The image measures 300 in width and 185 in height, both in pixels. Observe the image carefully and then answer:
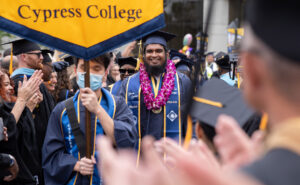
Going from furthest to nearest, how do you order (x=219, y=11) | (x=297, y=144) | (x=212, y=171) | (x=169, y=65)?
(x=169, y=65), (x=219, y=11), (x=297, y=144), (x=212, y=171)

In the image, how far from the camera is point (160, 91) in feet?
19.6

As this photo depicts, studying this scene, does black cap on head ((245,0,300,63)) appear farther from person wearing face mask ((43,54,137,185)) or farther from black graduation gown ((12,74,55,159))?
black graduation gown ((12,74,55,159))

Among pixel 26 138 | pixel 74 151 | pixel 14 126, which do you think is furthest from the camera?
pixel 26 138

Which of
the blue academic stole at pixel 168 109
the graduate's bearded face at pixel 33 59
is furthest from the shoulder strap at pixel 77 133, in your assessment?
the graduate's bearded face at pixel 33 59

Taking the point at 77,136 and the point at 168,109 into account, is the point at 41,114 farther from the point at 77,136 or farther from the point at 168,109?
the point at 77,136

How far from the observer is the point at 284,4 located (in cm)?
114

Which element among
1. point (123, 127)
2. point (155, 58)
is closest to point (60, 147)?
point (123, 127)

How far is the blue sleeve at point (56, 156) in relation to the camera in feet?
13.3

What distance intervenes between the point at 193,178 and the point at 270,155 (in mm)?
225

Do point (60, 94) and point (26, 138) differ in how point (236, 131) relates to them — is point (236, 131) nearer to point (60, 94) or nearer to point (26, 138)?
point (26, 138)

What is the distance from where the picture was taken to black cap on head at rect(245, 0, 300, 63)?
3.54 feet

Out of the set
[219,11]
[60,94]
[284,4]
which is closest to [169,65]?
[60,94]

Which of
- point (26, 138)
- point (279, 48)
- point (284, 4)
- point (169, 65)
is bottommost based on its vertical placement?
point (26, 138)

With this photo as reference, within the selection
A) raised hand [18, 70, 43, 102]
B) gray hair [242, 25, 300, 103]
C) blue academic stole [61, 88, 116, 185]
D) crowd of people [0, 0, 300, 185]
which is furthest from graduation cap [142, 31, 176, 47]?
gray hair [242, 25, 300, 103]
